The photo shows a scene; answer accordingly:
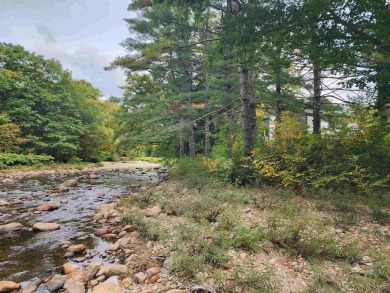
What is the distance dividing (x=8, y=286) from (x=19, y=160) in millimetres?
16439

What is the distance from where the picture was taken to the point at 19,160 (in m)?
16.2

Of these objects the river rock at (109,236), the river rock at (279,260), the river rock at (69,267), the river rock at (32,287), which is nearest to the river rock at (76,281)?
the river rock at (69,267)

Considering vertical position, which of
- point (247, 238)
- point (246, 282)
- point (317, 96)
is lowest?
point (246, 282)

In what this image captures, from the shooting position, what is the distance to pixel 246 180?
23.1 ft

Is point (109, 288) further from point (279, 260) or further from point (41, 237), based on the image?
point (41, 237)

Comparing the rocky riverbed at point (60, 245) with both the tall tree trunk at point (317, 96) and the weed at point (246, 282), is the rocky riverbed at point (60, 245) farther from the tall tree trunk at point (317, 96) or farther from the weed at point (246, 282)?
the tall tree trunk at point (317, 96)

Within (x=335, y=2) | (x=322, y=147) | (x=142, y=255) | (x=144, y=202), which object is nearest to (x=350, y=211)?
(x=322, y=147)

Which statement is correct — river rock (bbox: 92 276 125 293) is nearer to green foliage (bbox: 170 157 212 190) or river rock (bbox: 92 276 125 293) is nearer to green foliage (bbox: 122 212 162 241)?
green foliage (bbox: 122 212 162 241)

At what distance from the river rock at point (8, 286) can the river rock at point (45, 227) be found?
87.8 inches

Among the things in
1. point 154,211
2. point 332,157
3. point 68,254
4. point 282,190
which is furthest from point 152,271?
point 332,157

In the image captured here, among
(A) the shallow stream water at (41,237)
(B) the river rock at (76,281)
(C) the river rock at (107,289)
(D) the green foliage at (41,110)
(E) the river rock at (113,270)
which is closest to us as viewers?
(C) the river rock at (107,289)

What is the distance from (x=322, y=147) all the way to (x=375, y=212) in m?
2.17

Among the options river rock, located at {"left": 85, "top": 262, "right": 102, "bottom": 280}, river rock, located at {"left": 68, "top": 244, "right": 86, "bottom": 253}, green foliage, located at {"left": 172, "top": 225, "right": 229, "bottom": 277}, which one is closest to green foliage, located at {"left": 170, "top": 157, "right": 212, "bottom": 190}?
green foliage, located at {"left": 172, "top": 225, "right": 229, "bottom": 277}

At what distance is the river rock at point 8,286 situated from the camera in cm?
290
